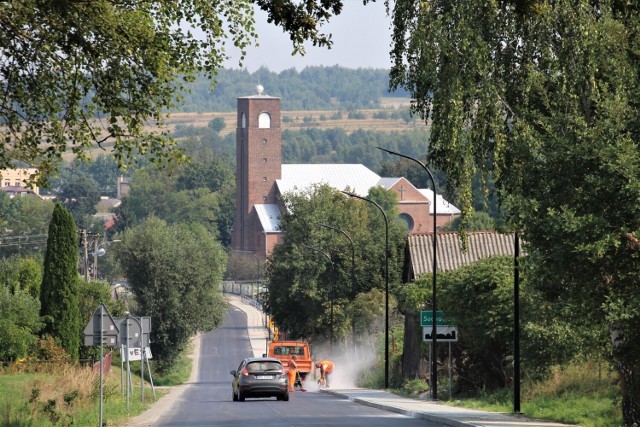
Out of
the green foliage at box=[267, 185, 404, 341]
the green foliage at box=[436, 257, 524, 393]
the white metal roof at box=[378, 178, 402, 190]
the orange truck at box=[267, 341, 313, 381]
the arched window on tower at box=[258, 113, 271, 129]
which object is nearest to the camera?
the green foliage at box=[436, 257, 524, 393]

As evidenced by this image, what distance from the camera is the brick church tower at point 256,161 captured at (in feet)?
624

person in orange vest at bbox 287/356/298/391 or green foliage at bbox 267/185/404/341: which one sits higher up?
green foliage at bbox 267/185/404/341

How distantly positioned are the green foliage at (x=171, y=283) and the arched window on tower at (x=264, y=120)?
328 feet

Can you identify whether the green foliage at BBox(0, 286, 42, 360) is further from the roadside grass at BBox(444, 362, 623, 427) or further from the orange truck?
the roadside grass at BBox(444, 362, 623, 427)

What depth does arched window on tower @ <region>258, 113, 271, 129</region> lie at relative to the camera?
19302 centimetres

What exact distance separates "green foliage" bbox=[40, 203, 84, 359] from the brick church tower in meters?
133

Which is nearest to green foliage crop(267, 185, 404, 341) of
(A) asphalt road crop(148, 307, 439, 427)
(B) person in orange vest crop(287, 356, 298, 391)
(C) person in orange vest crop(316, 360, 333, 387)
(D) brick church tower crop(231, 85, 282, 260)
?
(B) person in orange vest crop(287, 356, 298, 391)

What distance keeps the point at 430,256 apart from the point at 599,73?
34616 mm

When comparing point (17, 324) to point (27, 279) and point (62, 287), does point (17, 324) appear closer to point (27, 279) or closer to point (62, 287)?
point (62, 287)

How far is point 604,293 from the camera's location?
21.7 metres

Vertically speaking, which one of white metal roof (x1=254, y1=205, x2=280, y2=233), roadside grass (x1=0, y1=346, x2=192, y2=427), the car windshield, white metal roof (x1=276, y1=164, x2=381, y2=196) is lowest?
roadside grass (x1=0, y1=346, x2=192, y2=427)

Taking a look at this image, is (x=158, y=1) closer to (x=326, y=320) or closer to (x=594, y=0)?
(x=594, y=0)

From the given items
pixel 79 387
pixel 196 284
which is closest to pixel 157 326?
pixel 196 284

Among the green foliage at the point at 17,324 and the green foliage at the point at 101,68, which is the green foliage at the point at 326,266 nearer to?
the green foliage at the point at 17,324
